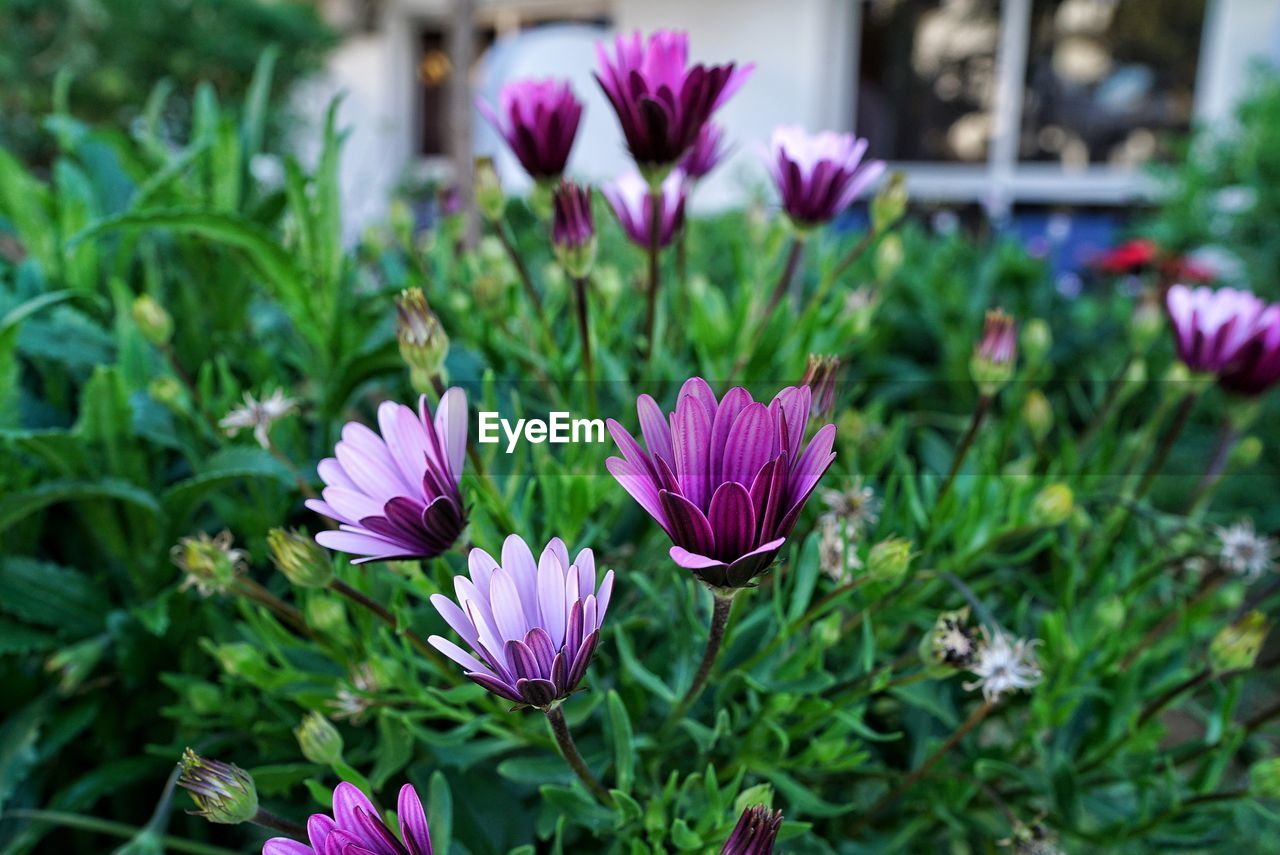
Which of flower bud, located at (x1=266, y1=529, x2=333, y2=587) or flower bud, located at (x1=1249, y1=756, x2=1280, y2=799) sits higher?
flower bud, located at (x1=266, y1=529, x2=333, y2=587)

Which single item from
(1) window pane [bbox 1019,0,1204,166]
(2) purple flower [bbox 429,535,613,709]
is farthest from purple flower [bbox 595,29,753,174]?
(1) window pane [bbox 1019,0,1204,166]

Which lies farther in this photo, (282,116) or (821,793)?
(282,116)

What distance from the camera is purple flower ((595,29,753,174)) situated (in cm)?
45

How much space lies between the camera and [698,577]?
300 mm

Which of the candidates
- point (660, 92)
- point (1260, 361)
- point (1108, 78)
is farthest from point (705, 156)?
point (1108, 78)

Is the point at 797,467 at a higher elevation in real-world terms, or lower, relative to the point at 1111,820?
higher

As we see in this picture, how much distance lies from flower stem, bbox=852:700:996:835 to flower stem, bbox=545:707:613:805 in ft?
0.57

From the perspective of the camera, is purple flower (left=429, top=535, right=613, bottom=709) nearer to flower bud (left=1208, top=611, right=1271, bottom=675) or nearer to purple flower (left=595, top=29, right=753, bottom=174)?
purple flower (left=595, top=29, right=753, bottom=174)

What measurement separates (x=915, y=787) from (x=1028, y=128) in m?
4.13

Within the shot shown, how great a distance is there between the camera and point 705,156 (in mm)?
611

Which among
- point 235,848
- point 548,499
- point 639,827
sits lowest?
point 235,848

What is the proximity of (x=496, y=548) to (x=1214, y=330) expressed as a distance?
1.58 ft

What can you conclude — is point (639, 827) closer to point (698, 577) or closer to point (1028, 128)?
point (698, 577)

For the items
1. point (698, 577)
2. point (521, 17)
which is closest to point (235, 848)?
point (698, 577)
